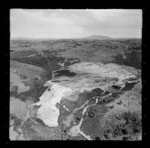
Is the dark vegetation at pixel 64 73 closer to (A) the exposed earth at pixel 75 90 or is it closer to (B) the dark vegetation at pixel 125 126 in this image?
(A) the exposed earth at pixel 75 90

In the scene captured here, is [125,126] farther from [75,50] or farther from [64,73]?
[75,50]

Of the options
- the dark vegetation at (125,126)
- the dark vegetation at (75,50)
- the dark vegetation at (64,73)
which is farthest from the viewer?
the dark vegetation at (64,73)

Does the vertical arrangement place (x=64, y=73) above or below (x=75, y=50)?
below

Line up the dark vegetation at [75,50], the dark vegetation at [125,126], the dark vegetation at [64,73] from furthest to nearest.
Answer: the dark vegetation at [64,73] < the dark vegetation at [75,50] < the dark vegetation at [125,126]

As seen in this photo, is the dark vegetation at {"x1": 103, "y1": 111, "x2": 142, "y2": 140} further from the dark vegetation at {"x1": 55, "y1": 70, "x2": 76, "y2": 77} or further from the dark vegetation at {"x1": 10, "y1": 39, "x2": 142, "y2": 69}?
the dark vegetation at {"x1": 55, "y1": 70, "x2": 76, "y2": 77}

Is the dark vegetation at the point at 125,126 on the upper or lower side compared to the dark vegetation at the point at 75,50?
lower

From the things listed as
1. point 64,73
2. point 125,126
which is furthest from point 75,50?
point 125,126

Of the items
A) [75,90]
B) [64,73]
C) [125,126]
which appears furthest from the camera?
[64,73]
